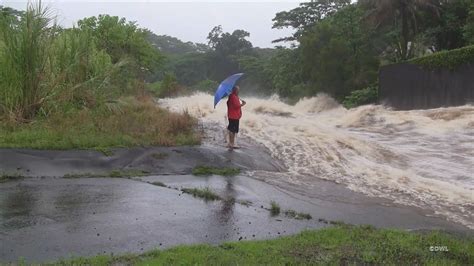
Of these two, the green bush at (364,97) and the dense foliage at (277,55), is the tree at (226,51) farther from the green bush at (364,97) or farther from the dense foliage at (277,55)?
the green bush at (364,97)

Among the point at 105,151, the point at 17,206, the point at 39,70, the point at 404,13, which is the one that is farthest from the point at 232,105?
the point at 404,13

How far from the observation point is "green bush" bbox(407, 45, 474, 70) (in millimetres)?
19703

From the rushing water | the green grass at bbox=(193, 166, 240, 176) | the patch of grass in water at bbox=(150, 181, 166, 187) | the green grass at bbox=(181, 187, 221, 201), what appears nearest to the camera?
the green grass at bbox=(181, 187, 221, 201)

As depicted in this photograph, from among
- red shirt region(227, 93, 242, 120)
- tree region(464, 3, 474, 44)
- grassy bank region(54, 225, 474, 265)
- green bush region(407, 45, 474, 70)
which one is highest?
tree region(464, 3, 474, 44)

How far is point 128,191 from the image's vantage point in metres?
8.43

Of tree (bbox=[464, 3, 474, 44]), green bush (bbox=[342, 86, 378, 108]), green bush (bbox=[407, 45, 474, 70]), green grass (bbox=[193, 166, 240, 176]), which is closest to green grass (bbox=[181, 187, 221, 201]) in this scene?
green grass (bbox=[193, 166, 240, 176])

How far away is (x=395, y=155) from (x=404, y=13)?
72.5ft

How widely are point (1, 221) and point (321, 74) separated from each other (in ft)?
104

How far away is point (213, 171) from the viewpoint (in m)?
10.4

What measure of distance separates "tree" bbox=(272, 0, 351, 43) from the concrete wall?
24049mm

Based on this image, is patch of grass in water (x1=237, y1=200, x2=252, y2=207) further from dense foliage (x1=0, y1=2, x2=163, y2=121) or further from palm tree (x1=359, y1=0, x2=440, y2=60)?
palm tree (x1=359, y1=0, x2=440, y2=60)

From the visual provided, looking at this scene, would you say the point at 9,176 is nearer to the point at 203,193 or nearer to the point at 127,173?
the point at 127,173

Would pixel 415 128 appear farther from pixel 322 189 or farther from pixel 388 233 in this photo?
pixel 388 233

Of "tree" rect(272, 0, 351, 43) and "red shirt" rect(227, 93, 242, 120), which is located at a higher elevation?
"tree" rect(272, 0, 351, 43)
